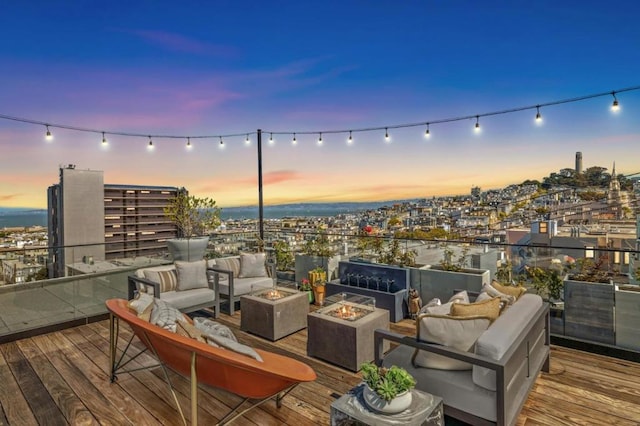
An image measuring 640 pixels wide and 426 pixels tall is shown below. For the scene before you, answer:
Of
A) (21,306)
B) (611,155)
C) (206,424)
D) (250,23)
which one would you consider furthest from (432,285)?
(611,155)

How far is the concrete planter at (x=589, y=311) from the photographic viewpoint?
3.36 m

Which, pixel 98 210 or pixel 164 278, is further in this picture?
pixel 98 210

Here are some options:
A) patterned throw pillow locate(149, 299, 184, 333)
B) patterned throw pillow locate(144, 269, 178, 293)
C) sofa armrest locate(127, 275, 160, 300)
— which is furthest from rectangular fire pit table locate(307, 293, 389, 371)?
patterned throw pillow locate(144, 269, 178, 293)

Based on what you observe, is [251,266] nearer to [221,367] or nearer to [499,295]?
[221,367]

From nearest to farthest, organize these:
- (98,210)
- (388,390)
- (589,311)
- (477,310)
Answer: (388,390) < (477,310) < (589,311) < (98,210)

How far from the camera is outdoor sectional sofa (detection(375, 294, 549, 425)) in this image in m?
1.88

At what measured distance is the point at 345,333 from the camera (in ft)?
10.1

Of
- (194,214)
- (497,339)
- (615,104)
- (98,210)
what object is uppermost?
(615,104)

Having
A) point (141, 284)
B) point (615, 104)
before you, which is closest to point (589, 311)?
point (615, 104)

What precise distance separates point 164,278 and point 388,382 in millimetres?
3681

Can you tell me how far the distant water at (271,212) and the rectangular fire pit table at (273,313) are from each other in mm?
3074

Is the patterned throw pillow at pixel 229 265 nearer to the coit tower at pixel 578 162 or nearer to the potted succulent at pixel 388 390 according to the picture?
the potted succulent at pixel 388 390

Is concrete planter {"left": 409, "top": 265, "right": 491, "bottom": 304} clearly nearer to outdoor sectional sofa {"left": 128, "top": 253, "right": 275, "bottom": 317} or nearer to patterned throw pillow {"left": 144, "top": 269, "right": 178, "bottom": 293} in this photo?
outdoor sectional sofa {"left": 128, "top": 253, "right": 275, "bottom": 317}

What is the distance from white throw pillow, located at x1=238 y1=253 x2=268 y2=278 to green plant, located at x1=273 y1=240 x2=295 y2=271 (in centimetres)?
88
